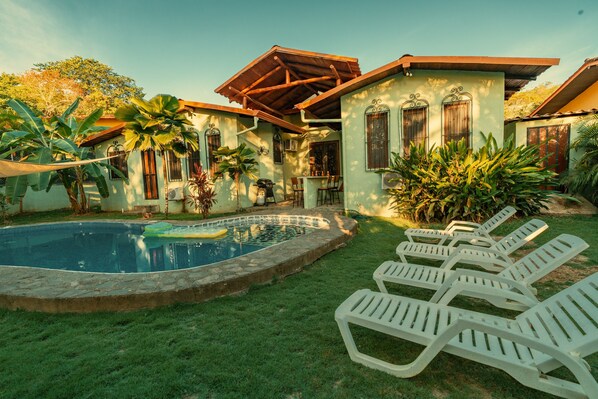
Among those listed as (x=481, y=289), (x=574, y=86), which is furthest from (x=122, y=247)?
(x=574, y=86)

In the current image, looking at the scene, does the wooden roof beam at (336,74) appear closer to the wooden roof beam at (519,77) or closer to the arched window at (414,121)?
the arched window at (414,121)

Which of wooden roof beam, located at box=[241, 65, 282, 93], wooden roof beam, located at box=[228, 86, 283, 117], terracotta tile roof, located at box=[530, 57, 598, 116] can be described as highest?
wooden roof beam, located at box=[241, 65, 282, 93]

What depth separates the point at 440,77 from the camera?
915 cm

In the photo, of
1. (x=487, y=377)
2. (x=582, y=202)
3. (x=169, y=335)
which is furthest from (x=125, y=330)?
(x=582, y=202)

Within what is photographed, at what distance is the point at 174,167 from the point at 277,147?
5206 mm

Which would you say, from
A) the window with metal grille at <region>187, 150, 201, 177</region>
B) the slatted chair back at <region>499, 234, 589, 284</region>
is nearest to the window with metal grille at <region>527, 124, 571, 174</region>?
the slatted chair back at <region>499, 234, 589, 284</region>

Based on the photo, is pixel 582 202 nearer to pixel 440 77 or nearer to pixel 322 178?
pixel 440 77

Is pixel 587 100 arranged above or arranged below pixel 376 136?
above

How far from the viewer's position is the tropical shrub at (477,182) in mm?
7449

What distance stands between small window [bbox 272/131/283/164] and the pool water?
5.70m

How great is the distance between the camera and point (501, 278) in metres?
2.95

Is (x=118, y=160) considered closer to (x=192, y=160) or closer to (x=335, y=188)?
(x=192, y=160)

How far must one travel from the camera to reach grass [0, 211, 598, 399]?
84.4 inches

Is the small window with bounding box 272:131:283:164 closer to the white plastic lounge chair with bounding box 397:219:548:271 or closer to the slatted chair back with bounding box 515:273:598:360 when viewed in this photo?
the white plastic lounge chair with bounding box 397:219:548:271
